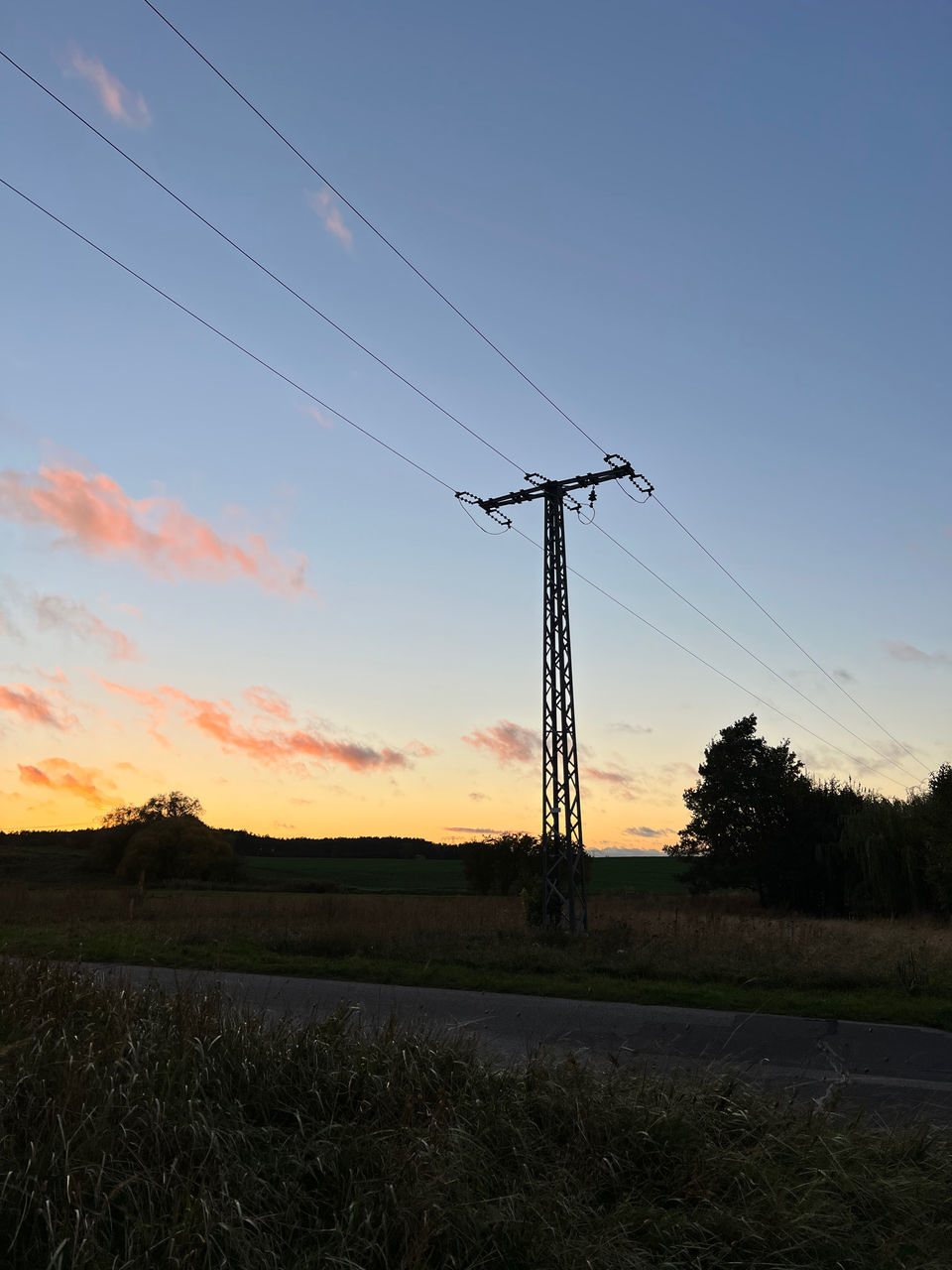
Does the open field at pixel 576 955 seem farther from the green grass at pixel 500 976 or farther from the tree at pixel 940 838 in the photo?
the tree at pixel 940 838

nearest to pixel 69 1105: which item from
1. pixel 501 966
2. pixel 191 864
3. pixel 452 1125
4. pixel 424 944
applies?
pixel 452 1125

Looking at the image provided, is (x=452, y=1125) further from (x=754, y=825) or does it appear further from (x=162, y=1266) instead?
(x=754, y=825)

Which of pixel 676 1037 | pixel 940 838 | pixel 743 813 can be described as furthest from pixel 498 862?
pixel 676 1037

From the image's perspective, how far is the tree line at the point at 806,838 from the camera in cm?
3997

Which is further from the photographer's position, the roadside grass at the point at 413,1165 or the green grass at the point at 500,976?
the green grass at the point at 500,976

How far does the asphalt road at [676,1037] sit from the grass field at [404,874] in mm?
58218

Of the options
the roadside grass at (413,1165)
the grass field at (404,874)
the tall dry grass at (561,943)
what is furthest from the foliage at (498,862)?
the roadside grass at (413,1165)

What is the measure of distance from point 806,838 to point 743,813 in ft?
15.3

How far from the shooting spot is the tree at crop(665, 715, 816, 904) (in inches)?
1996

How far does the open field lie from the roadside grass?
179 inches

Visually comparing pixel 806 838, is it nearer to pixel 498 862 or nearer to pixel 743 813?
pixel 743 813

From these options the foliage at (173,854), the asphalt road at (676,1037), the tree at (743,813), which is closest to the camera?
the asphalt road at (676,1037)

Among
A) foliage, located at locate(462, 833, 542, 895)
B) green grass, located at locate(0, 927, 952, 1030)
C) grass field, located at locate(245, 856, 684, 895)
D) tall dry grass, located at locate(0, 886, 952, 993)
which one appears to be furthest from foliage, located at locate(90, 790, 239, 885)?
green grass, located at locate(0, 927, 952, 1030)

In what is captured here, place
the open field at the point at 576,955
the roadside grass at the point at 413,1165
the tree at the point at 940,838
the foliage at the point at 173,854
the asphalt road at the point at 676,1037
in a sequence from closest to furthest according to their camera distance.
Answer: the roadside grass at the point at 413,1165
the asphalt road at the point at 676,1037
the open field at the point at 576,955
the tree at the point at 940,838
the foliage at the point at 173,854
